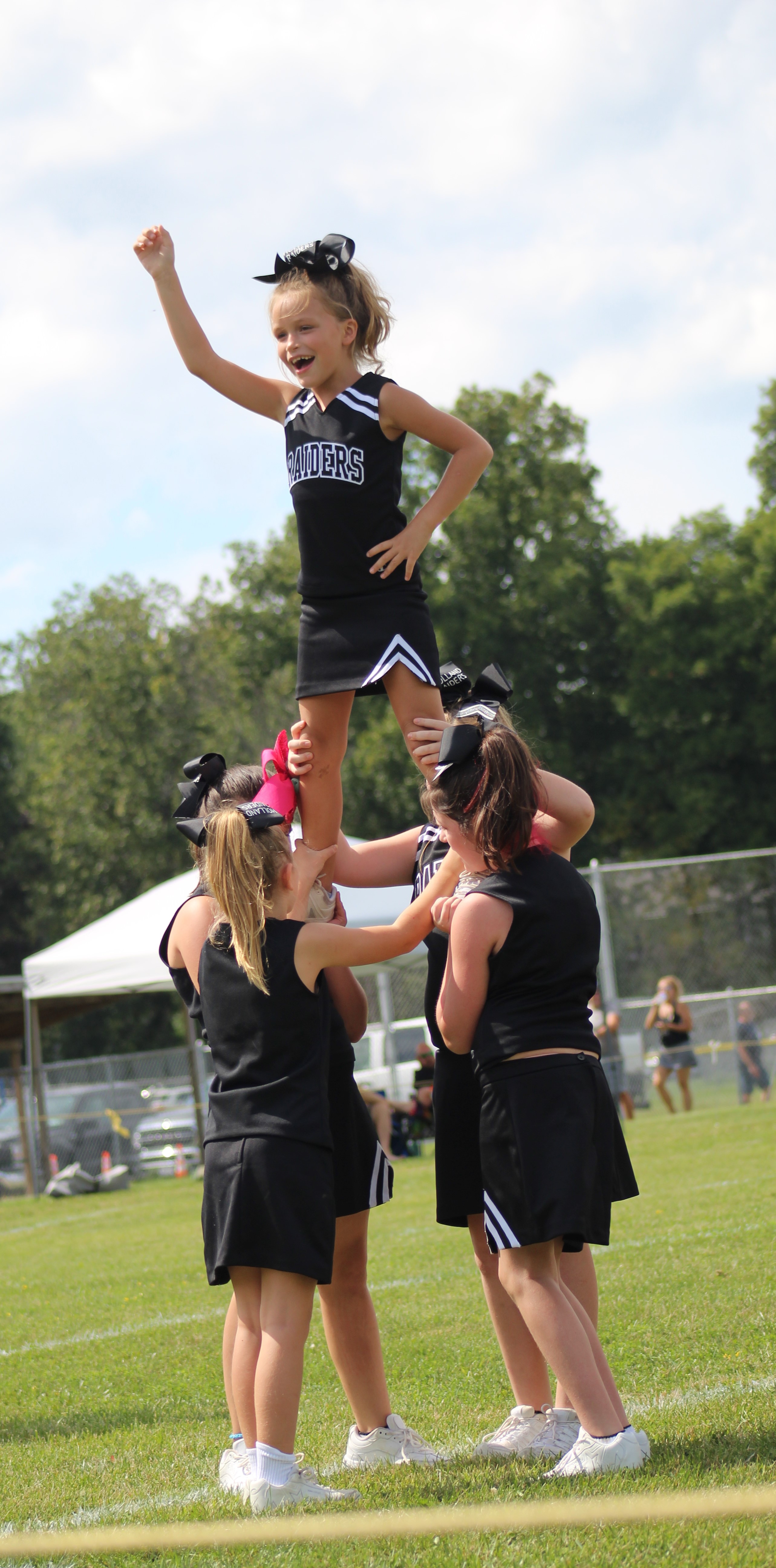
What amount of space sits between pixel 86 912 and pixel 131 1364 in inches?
1402

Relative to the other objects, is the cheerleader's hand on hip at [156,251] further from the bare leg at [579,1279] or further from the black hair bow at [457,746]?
the bare leg at [579,1279]

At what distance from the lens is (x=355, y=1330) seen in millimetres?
3832

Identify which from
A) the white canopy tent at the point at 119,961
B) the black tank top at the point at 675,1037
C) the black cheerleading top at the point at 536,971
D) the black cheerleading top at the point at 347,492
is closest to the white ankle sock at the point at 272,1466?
the black cheerleading top at the point at 536,971

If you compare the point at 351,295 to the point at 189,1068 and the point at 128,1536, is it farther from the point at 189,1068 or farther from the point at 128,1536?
the point at 189,1068

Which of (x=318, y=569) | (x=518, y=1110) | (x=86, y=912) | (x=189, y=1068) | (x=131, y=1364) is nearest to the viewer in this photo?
(x=518, y=1110)

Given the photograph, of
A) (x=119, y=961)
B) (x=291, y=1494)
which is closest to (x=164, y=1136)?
(x=119, y=961)

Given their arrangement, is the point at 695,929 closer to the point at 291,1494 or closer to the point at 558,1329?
the point at 558,1329

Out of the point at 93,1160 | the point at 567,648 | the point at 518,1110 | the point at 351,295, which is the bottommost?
the point at 93,1160

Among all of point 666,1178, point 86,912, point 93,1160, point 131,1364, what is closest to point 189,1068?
point 93,1160

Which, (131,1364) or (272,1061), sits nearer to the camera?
(272,1061)

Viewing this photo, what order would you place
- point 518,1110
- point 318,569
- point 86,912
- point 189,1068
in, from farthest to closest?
point 86,912
point 189,1068
point 318,569
point 518,1110

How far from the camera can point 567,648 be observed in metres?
34.0

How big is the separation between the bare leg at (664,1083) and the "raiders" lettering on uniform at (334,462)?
14.2 metres

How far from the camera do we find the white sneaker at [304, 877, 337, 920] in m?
4.00
